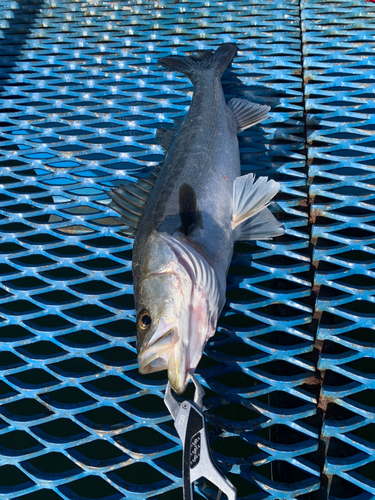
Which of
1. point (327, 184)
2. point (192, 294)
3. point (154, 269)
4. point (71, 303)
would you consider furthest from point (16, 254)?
point (327, 184)

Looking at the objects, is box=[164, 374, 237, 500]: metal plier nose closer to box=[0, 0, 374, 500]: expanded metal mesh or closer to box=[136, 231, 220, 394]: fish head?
box=[136, 231, 220, 394]: fish head

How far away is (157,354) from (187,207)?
78cm

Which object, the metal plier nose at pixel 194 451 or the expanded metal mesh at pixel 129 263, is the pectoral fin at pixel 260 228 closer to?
the expanded metal mesh at pixel 129 263

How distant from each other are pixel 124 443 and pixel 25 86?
3.13 m

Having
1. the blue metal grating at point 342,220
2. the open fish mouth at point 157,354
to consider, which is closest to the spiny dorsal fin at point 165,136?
the blue metal grating at point 342,220

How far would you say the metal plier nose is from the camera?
145 centimetres

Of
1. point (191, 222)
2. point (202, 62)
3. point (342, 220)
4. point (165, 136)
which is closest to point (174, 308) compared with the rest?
point (191, 222)

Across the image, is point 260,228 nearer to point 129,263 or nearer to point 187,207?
point 187,207

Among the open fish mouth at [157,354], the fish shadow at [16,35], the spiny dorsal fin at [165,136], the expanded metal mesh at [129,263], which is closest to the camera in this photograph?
the open fish mouth at [157,354]

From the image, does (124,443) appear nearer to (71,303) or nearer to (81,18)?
(71,303)

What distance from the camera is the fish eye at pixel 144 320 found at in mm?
1715

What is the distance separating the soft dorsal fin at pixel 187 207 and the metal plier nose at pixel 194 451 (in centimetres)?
83

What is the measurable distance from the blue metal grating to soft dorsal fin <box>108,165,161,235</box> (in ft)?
3.48

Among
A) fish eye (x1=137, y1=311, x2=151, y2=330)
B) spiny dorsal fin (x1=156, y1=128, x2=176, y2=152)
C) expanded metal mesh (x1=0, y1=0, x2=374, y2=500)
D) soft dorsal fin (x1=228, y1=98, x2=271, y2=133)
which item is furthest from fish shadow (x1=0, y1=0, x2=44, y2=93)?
fish eye (x1=137, y1=311, x2=151, y2=330)
